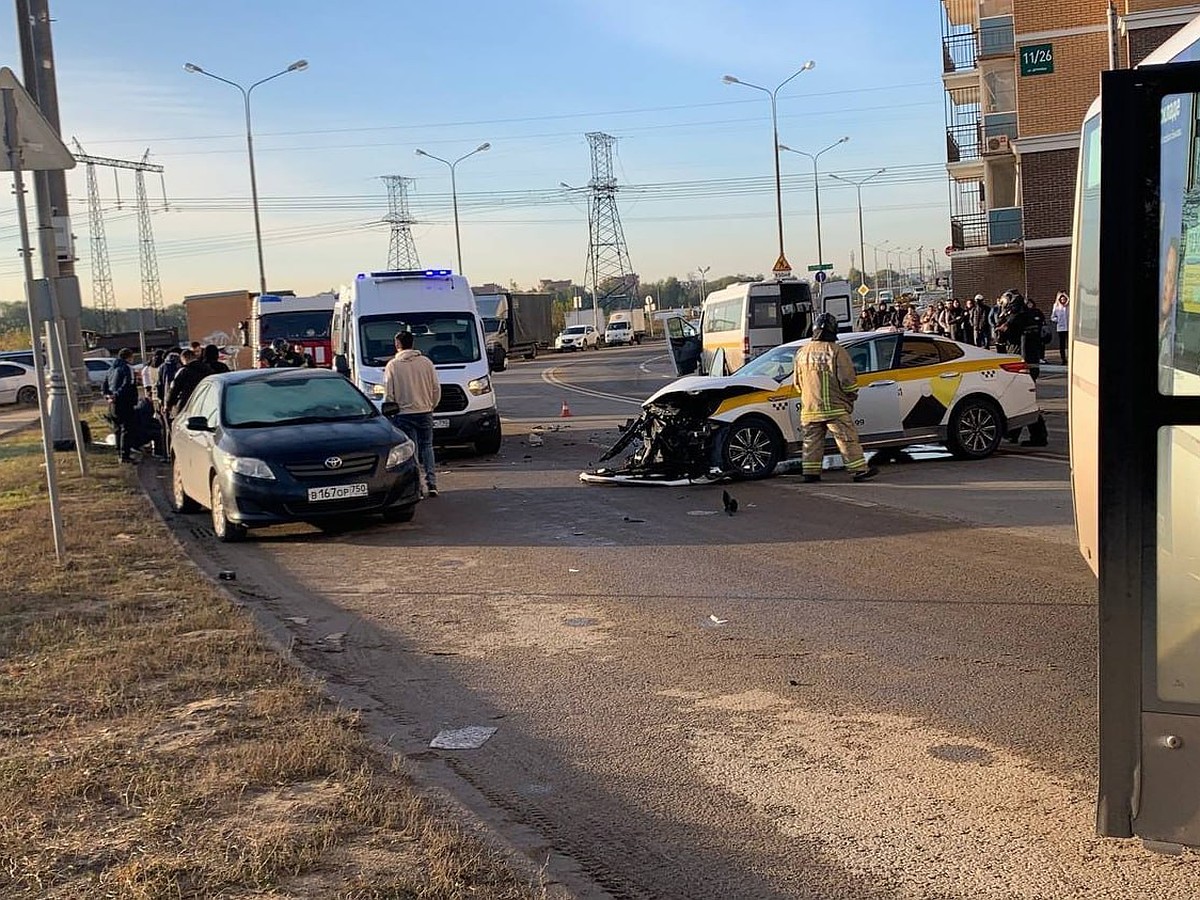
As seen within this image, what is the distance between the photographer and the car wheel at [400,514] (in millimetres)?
12051

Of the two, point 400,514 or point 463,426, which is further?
point 463,426

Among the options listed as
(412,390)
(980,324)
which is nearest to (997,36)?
(980,324)

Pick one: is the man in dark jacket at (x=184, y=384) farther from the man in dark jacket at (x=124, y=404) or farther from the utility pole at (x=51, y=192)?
the man in dark jacket at (x=124, y=404)

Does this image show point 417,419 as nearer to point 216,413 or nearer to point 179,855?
point 216,413

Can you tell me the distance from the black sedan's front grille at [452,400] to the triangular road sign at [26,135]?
8498 millimetres

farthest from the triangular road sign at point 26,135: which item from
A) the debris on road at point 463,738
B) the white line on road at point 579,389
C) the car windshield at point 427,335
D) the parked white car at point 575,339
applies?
the parked white car at point 575,339

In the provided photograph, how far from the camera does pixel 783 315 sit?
28.9 metres

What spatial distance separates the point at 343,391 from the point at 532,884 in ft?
31.5

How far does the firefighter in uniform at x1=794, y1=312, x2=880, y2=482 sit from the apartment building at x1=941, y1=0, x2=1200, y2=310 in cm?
1291

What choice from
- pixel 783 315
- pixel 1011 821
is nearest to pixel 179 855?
pixel 1011 821

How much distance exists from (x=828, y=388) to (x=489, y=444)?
6.86 metres

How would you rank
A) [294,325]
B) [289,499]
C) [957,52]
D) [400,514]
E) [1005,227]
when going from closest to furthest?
[289,499], [400,514], [294,325], [1005,227], [957,52]

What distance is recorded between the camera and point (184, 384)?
1717 cm

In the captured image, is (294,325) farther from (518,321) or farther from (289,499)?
(518,321)
